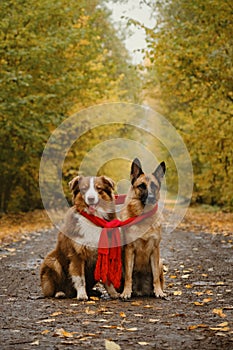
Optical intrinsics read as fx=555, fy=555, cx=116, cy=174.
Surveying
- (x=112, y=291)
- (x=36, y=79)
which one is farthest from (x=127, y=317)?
(x=36, y=79)

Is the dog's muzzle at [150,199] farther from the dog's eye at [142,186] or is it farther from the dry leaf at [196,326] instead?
the dry leaf at [196,326]

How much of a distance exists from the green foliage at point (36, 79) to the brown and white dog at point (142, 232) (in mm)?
10597

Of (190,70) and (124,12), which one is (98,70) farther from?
(190,70)

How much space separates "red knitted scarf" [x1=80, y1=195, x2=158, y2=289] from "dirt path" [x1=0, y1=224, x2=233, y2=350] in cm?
33

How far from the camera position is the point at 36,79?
21.2m

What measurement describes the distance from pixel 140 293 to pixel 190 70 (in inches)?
474

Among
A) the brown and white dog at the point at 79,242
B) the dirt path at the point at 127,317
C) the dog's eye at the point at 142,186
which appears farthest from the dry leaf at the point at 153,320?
the dog's eye at the point at 142,186

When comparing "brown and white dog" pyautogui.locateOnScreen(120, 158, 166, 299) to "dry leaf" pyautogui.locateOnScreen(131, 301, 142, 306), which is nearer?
"dry leaf" pyautogui.locateOnScreen(131, 301, 142, 306)

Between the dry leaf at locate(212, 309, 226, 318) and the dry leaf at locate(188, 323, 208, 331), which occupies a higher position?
the dry leaf at locate(212, 309, 226, 318)

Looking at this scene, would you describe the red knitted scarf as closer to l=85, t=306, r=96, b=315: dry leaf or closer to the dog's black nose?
the dog's black nose

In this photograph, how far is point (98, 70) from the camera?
24.3 m

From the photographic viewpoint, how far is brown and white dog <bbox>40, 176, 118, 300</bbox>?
6832 mm

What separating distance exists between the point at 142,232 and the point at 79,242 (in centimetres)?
79

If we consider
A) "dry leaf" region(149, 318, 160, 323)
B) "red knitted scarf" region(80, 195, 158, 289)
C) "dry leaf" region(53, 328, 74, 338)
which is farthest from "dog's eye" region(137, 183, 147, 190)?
"dry leaf" region(53, 328, 74, 338)
